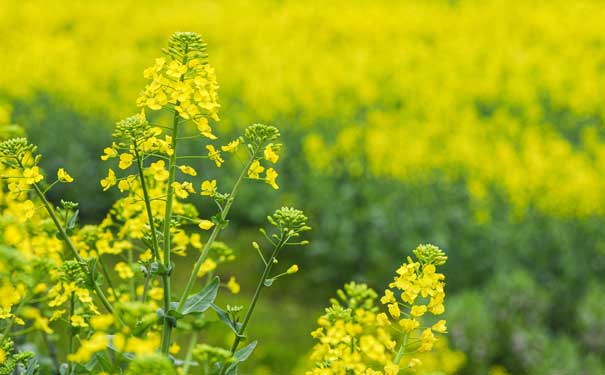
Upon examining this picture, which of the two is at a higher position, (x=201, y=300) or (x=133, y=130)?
(x=133, y=130)

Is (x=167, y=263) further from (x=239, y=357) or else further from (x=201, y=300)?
(x=239, y=357)

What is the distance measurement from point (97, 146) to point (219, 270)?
2024 millimetres

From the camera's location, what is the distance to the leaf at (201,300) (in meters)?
1.60

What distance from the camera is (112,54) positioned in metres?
9.43

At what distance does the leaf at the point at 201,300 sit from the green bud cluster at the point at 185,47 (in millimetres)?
441

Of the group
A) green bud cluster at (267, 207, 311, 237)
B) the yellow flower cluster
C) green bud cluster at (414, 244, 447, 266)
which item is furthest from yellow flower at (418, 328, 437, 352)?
green bud cluster at (267, 207, 311, 237)

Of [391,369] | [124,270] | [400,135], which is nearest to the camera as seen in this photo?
[391,369]

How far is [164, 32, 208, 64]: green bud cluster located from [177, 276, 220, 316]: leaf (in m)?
0.44

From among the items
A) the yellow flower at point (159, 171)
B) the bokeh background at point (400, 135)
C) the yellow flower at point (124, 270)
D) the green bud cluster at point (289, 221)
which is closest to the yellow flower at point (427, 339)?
the green bud cluster at point (289, 221)

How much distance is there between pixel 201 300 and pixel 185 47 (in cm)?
50

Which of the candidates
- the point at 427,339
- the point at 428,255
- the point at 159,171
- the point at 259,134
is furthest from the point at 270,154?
the point at 427,339

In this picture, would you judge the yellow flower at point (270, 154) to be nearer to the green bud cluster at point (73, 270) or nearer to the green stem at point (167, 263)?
the green stem at point (167, 263)

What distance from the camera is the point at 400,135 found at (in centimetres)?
680

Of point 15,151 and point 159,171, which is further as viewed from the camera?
point 159,171
